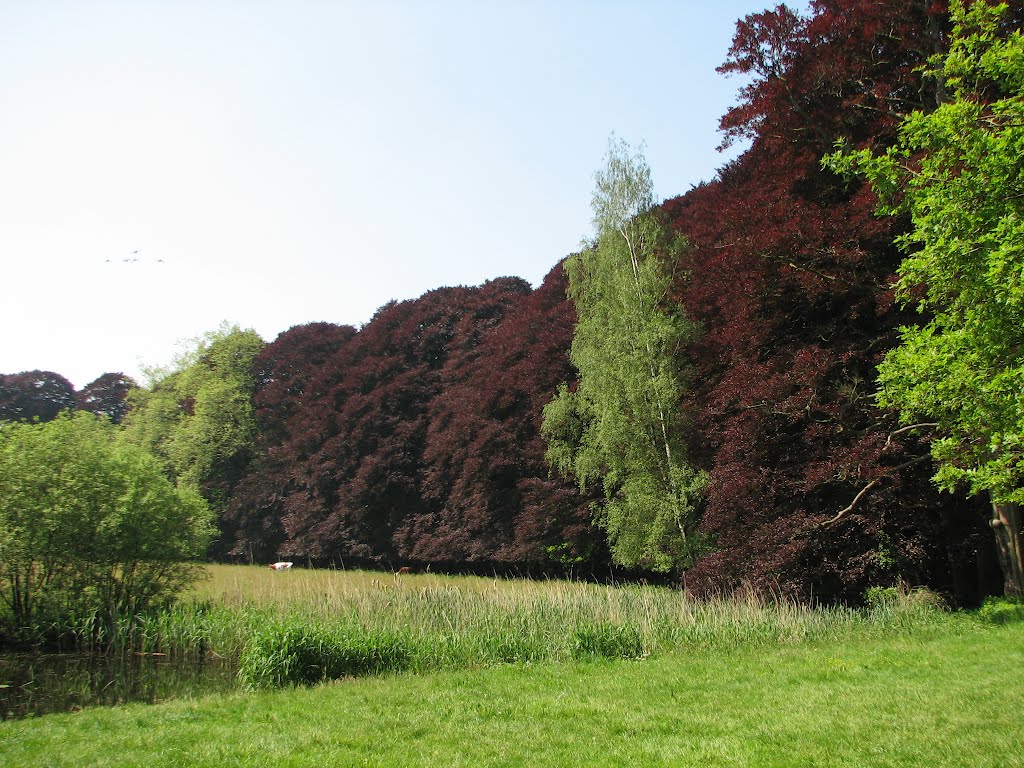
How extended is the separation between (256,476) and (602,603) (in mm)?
26580

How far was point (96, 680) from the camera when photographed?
10.2m

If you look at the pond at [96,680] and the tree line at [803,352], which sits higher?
the tree line at [803,352]

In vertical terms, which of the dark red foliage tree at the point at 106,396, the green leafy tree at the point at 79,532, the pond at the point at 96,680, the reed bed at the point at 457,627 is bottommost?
the pond at the point at 96,680

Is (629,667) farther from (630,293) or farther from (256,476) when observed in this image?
(256,476)

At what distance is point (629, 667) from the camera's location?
9219 mm

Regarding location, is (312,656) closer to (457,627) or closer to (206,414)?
(457,627)

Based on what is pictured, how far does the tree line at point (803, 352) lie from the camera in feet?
27.9

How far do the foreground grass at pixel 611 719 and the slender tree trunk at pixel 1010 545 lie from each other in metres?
3.89

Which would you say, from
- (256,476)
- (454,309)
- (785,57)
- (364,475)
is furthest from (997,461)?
(256,476)

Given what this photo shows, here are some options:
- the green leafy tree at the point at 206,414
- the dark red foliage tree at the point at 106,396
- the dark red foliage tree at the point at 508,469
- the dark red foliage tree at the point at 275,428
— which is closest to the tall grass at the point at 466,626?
the dark red foliage tree at the point at 508,469

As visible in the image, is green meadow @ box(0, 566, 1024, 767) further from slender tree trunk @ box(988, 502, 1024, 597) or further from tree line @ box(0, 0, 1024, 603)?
tree line @ box(0, 0, 1024, 603)

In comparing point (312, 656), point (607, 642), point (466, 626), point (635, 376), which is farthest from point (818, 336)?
point (312, 656)

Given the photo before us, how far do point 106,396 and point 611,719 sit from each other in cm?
5340

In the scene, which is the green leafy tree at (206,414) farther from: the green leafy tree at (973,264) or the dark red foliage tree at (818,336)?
the green leafy tree at (973,264)
